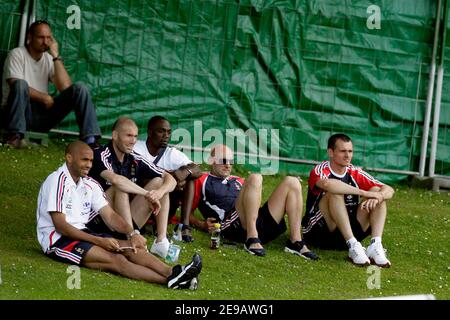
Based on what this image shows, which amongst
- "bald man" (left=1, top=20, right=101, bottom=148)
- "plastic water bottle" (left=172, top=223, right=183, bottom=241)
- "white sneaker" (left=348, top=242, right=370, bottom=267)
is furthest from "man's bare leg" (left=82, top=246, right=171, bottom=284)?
"bald man" (left=1, top=20, right=101, bottom=148)

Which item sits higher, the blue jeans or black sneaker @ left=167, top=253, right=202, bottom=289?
the blue jeans

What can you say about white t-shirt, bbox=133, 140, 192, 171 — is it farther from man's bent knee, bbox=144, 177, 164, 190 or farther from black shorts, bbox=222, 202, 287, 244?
black shorts, bbox=222, 202, 287, 244

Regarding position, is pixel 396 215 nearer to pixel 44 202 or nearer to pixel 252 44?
pixel 252 44

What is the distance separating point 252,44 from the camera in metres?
15.6

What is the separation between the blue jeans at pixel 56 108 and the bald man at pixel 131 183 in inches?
94.4

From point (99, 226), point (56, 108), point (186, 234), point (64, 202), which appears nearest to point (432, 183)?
point (186, 234)

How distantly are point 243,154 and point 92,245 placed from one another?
4944mm

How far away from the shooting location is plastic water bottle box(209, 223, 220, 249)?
12141 millimetres

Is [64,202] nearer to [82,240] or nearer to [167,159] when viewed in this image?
[82,240]

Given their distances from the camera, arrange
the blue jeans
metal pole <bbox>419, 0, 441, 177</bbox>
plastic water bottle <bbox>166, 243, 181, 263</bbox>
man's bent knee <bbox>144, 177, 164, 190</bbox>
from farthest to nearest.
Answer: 1. metal pole <bbox>419, 0, 441, 177</bbox>
2. the blue jeans
3. man's bent knee <bbox>144, 177, 164, 190</bbox>
4. plastic water bottle <bbox>166, 243, 181, 263</bbox>

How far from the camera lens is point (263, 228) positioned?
40.6 ft

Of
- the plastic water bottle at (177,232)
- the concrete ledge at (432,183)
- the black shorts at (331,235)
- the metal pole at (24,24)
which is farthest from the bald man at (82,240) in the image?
the concrete ledge at (432,183)

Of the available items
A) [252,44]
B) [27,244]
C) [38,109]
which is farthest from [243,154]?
[27,244]

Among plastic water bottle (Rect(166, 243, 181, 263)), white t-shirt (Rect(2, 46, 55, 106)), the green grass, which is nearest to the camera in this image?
the green grass
